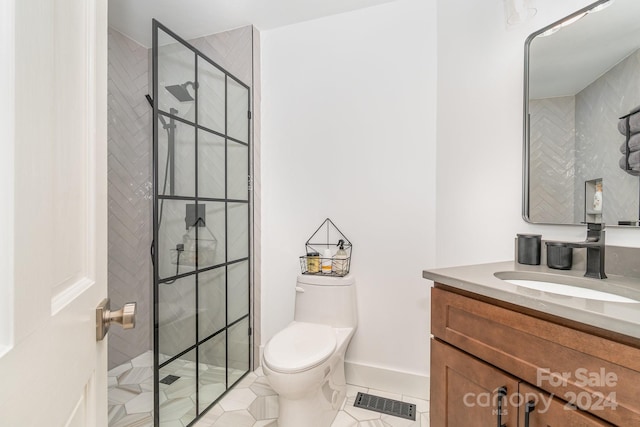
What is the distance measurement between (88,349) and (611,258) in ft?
5.26

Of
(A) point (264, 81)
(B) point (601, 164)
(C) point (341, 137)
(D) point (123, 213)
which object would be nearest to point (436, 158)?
(C) point (341, 137)

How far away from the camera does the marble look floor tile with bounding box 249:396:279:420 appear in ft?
5.59

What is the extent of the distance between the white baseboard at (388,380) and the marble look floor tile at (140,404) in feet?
3.95

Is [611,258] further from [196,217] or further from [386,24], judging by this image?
[196,217]

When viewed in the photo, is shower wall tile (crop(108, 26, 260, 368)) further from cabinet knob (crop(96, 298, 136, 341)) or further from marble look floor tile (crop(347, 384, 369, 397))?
cabinet knob (crop(96, 298, 136, 341))

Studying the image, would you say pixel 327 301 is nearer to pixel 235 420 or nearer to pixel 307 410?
pixel 307 410

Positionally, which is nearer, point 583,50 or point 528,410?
point 528,410

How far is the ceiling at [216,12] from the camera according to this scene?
1.97 metres

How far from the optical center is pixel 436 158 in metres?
1.84

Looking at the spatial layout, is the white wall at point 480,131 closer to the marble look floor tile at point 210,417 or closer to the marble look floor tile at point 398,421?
the marble look floor tile at point 398,421

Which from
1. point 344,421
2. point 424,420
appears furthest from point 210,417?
point 424,420

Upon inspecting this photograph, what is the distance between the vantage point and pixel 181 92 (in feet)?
5.34

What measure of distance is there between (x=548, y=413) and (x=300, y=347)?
1.05 meters

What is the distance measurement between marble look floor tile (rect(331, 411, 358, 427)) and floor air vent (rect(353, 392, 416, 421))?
4.4 inches
